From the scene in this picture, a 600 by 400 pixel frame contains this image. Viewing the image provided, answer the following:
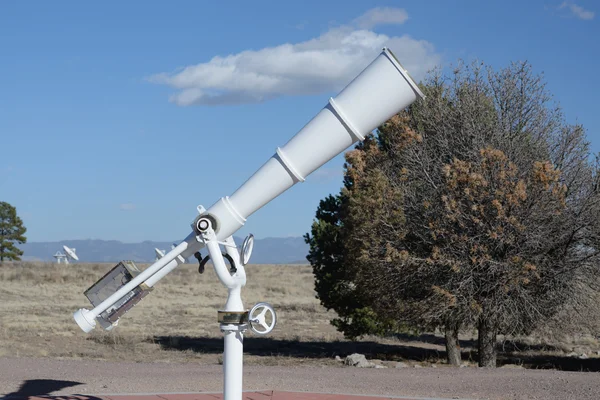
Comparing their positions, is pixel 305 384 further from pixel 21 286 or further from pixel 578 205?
pixel 21 286

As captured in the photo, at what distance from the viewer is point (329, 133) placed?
7301 mm

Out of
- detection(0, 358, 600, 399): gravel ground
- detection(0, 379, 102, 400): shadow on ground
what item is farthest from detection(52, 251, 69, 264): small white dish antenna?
detection(0, 379, 102, 400): shadow on ground

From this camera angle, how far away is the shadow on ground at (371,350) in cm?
2002

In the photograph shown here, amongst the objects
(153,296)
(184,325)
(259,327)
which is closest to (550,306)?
(259,327)

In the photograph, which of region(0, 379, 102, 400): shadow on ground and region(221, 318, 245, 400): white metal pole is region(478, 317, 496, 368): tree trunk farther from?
region(221, 318, 245, 400): white metal pole

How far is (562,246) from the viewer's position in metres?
16.0

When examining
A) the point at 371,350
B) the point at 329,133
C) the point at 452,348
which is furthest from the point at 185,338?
the point at 329,133

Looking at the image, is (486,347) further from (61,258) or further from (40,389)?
(61,258)

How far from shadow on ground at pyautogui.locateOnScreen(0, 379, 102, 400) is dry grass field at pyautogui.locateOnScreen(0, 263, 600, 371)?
21.3 ft

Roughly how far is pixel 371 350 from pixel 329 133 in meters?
16.3

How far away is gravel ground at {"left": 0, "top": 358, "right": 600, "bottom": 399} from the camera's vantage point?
11.5 metres

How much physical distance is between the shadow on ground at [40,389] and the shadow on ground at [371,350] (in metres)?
9.07

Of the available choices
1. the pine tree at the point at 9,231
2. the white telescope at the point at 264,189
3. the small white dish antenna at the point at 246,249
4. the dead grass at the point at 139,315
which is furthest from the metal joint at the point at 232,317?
the pine tree at the point at 9,231

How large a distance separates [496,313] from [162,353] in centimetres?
956
